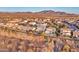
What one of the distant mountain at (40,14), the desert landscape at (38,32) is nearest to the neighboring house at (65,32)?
the desert landscape at (38,32)

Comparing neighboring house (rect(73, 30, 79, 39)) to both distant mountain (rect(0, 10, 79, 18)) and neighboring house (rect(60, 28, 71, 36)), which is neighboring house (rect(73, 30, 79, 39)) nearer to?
neighboring house (rect(60, 28, 71, 36))

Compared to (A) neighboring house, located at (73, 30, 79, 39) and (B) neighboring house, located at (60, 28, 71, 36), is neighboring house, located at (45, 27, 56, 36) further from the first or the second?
(A) neighboring house, located at (73, 30, 79, 39)

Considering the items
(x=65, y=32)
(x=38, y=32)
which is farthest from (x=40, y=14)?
(x=65, y=32)

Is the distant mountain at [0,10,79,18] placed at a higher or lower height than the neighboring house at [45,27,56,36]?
higher

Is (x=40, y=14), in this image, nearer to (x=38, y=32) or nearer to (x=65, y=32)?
(x=38, y=32)

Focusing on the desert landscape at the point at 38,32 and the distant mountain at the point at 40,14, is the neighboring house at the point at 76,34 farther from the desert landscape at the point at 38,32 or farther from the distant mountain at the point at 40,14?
the distant mountain at the point at 40,14

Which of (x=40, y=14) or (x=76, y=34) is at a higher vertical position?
(x=40, y=14)

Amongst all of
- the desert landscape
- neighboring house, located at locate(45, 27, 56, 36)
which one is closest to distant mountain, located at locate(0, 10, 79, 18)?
the desert landscape
